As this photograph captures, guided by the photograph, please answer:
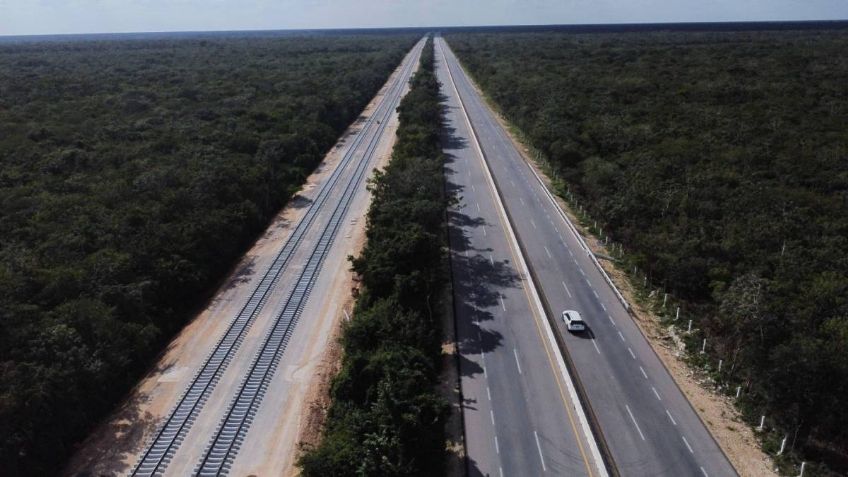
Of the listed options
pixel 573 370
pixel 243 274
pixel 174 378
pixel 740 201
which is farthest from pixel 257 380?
pixel 740 201

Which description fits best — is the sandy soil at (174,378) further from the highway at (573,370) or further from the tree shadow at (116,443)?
the highway at (573,370)

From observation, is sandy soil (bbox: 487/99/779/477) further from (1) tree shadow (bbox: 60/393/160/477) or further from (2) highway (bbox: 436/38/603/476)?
(1) tree shadow (bbox: 60/393/160/477)

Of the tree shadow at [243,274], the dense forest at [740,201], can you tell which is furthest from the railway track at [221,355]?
the dense forest at [740,201]

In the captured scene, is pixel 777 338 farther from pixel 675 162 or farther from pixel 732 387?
pixel 675 162

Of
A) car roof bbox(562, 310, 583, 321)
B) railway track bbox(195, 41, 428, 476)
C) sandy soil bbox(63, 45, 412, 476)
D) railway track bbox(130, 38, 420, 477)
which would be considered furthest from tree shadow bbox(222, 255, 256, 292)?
car roof bbox(562, 310, 583, 321)

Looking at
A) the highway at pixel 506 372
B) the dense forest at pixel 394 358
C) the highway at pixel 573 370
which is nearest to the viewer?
the dense forest at pixel 394 358

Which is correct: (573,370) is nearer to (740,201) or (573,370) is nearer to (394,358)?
(394,358)

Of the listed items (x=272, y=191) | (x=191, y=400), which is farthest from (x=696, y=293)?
(x=272, y=191)
